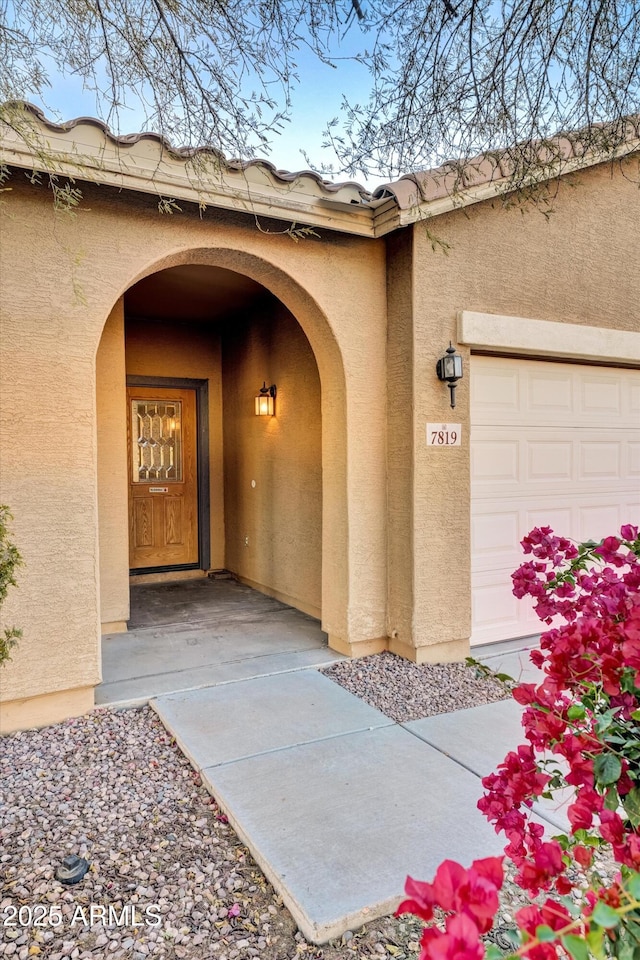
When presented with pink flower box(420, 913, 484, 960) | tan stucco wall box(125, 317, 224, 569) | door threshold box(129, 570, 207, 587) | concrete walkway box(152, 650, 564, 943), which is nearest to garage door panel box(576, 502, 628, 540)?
concrete walkway box(152, 650, 564, 943)

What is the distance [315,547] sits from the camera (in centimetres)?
626

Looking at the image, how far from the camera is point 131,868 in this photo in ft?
8.20

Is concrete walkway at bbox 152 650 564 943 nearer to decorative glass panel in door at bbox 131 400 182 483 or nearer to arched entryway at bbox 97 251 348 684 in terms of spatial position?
arched entryway at bbox 97 251 348 684

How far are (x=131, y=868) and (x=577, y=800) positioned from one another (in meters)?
2.02

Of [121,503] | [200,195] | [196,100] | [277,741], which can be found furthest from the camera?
[121,503]

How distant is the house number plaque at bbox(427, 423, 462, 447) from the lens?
16.0 ft

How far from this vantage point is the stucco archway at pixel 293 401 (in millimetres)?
4668

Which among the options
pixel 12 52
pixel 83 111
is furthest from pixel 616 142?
pixel 12 52

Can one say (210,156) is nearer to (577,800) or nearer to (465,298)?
(465,298)

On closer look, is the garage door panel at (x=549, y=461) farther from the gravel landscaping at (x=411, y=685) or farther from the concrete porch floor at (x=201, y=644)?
the concrete porch floor at (x=201, y=644)

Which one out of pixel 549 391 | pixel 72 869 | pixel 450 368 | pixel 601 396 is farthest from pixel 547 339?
pixel 72 869

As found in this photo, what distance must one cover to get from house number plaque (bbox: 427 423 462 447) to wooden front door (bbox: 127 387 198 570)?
4.46 meters

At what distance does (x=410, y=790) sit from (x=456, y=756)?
489 mm

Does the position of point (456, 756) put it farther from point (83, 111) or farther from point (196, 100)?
point (83, 111)
